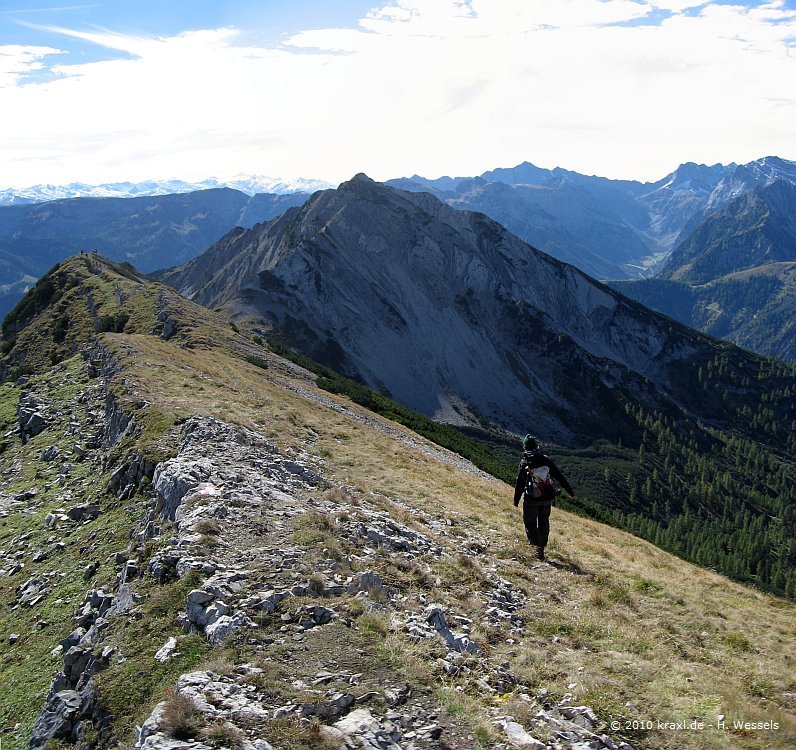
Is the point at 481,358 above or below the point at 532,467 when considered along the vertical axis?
below

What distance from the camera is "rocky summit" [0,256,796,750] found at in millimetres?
7773

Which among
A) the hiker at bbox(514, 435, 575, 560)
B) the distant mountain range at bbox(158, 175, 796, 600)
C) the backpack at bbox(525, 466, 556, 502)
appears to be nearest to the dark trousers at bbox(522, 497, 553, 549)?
the hiker at bbox(514, 435, 575, 560)

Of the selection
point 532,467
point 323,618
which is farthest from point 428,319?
point 323,618

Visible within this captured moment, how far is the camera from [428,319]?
530 ft

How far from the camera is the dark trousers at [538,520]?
15898 millimetres

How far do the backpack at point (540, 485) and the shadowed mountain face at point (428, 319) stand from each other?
115933mm

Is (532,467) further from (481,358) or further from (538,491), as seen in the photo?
(481,358)

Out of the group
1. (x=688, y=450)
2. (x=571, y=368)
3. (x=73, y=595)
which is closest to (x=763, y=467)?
(x=688, y=450)

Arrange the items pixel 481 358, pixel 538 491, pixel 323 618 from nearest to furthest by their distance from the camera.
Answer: pixel 323 618 < pixel 538 491 < pixel 481 358

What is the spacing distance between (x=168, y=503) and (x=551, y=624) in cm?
999

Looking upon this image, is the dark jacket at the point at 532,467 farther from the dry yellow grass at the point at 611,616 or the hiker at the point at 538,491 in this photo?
the dry yellow grass at the point at 611,616

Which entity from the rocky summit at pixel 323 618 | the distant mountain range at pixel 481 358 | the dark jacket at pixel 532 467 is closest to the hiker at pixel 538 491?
the dark jacket at pixel 532 467

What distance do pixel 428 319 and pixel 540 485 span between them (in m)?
147

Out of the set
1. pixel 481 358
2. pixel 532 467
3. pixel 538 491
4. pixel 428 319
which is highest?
pixel 532 467
